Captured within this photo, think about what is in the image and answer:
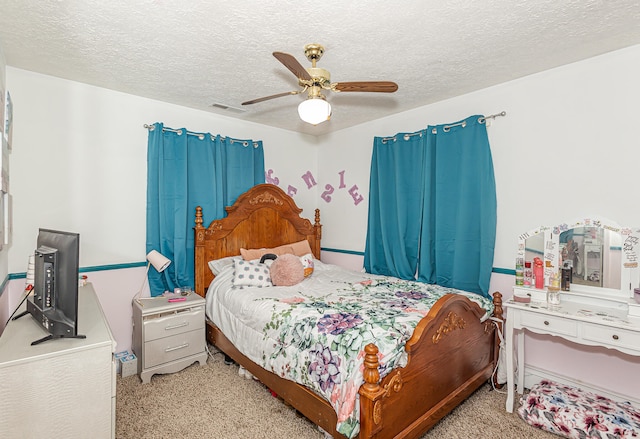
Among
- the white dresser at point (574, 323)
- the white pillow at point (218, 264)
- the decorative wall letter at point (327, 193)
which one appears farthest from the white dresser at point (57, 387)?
the decorative wall letter at point (327, 193)

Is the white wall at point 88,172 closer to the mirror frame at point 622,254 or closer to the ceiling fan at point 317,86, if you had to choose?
the ceiling fan at point 317,86

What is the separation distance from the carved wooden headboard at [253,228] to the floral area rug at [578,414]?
9.03 feet

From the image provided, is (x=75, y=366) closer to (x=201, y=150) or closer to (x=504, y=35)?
(x=201, y=150)

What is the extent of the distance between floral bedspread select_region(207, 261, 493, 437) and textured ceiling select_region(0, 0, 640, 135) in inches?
70.7

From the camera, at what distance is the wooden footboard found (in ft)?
5.39

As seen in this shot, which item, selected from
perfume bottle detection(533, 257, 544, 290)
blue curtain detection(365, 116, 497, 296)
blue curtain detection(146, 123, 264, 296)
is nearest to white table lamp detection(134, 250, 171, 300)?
blue curtain detection(146, 123, 264, 296)

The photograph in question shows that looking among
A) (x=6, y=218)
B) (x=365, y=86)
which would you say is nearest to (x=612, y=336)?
(x=365, y=86)

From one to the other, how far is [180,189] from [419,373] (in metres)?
2.74

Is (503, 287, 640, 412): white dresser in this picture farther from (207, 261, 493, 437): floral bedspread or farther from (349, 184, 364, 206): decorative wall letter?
(349, 184, 364, 206): decorative wall letter

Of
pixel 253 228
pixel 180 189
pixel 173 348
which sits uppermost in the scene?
pixel 180 189

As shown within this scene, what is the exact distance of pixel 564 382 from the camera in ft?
8.13

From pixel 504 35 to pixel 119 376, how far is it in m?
3.90

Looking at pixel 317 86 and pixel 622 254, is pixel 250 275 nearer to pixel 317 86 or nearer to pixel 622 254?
pixel 317 86

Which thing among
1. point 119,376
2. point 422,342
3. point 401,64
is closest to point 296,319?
point 422,342
